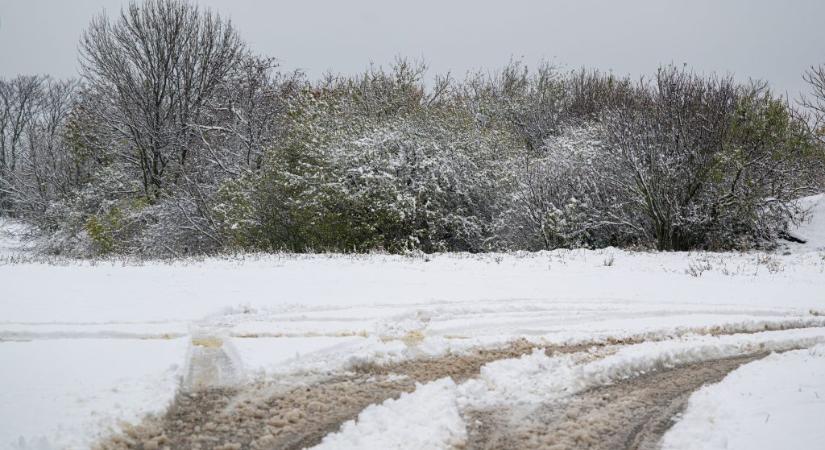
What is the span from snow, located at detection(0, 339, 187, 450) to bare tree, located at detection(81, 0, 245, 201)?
18.3 meters

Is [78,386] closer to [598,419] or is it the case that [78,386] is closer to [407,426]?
[407,426]

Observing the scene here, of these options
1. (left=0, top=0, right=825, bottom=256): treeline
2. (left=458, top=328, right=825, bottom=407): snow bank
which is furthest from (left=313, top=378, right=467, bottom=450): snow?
(left=0, top=0, right=825, bottom=256): treeline

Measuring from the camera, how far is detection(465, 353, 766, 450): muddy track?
4.46 meters

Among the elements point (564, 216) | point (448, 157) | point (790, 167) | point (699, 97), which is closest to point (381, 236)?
point (448, 157)

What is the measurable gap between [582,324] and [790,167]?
483 inches

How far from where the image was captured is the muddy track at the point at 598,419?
4.46 metres

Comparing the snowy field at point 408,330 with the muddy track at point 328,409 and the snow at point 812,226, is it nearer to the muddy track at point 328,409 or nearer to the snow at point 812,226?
the muddy track at point 328,409

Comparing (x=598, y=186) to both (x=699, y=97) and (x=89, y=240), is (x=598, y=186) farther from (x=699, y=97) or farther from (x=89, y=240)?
(x=89, y=240)

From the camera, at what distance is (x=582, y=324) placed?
26.7 feet

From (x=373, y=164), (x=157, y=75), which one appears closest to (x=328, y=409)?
(x=373, y=164)

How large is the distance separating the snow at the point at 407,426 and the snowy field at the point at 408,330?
0.6 inches

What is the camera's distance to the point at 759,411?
4789mm

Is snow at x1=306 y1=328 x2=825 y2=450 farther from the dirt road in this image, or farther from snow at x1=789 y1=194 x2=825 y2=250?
snow at x1=789 y1=194 x2=825 y2=250

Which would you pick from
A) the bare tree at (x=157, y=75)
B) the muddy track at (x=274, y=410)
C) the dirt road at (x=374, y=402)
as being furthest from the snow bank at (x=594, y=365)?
the bare tree at (x=157, y=75)
